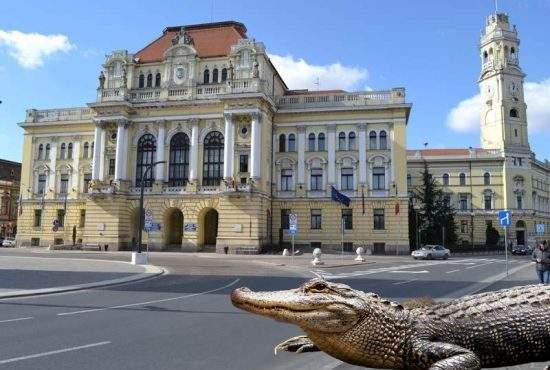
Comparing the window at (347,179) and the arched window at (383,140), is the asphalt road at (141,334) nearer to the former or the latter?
the window at (347,179)

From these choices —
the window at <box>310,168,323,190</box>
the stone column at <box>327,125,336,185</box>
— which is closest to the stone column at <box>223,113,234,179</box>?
the window at <box>310,168,323,190</box>

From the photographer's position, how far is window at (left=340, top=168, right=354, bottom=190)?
5231 centimetres

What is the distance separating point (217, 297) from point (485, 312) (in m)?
11.9

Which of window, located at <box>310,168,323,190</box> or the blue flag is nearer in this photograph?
the blue flag

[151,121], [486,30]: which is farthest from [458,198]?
[151,121]

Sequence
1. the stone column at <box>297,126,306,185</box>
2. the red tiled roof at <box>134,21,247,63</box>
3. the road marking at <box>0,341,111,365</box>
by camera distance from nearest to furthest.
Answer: the road marking at <box>0,341,111,365</box>, the stone column at <box>297,126,306,185</box>, the red tiled roof at <box>134,21,247,63</box>

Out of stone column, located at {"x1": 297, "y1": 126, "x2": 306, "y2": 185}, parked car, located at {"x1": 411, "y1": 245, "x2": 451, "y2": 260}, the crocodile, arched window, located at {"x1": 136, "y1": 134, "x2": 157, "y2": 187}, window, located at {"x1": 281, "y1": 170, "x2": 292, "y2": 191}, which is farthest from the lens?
window, located at {"x1": 281, "y1": 170, "x2": 292, "y2": 191}

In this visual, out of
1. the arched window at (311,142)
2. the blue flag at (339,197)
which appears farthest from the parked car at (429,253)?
the arched window at (311,142)

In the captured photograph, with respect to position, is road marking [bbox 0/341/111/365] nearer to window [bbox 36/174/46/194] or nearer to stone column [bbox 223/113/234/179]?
stone column [bbox 223/113/234/179]

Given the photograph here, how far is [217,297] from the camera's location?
579 inches

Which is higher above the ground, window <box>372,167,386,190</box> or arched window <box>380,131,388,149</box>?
arched window <box>380,131,388,149</box>

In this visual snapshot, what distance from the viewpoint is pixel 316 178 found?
5328 cm

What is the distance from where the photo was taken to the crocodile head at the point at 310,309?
3.17m

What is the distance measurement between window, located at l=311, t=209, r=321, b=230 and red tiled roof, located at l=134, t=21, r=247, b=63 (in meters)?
19.9
